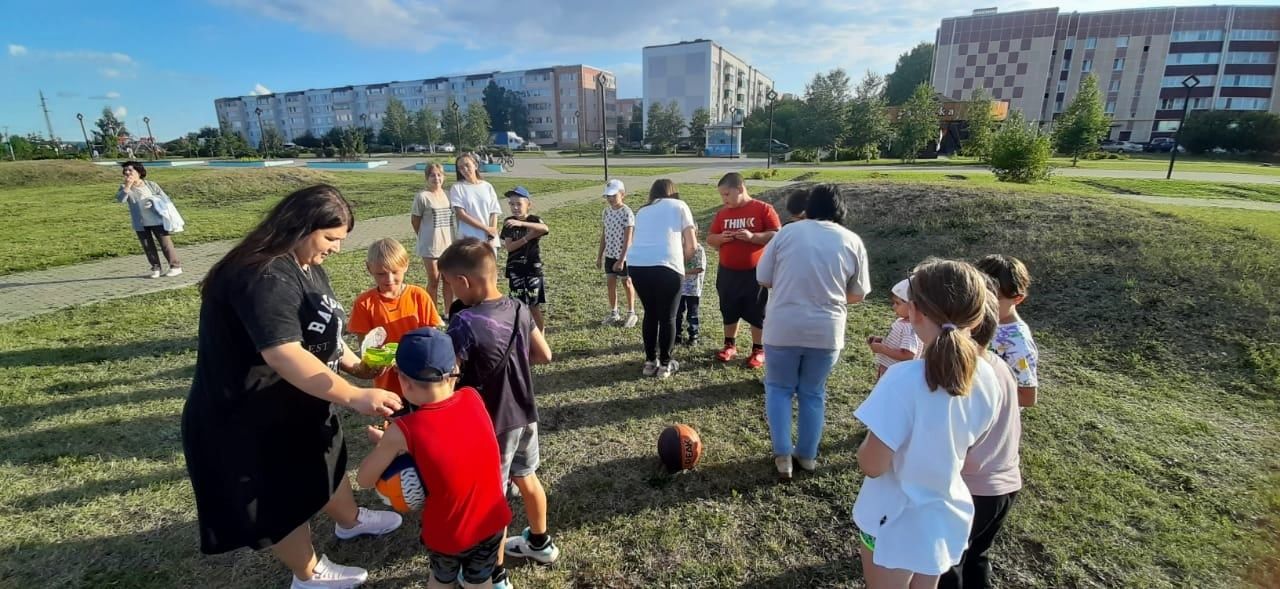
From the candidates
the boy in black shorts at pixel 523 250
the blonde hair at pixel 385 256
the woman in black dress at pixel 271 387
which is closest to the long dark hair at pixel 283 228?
the woman in black dress at pixel 271 387

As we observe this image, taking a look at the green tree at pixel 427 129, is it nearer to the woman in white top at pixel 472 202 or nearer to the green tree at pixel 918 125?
the green tree at pixel 918 125

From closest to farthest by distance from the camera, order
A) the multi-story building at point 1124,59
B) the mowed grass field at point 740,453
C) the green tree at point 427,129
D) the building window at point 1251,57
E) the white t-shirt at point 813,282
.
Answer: the mowed grass field at point 740,453 → the white t-shirt at point 813,282 → the building window at point 1251,57 → the multi-story building at point 1124,59 → the green tree at point 427,129

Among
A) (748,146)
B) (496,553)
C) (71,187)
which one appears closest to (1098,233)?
(496,553)

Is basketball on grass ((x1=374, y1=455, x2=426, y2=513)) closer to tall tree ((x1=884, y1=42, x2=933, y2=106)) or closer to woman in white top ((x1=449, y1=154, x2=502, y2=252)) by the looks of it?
woman in white top ((x1=449, y1=154, x2=502, y2=252))

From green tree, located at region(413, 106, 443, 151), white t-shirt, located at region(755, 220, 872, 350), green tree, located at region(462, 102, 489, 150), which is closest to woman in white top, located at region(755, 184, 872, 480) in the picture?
white t-shirt, located at region(755, 220, 872, 350)

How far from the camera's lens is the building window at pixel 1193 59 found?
6256 cm

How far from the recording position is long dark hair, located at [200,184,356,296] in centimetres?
199

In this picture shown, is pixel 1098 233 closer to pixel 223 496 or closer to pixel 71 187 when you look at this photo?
pixel 223 496

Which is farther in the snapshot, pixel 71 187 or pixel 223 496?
pixel 71 187

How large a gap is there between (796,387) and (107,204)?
25.7 m

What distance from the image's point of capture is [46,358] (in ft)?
19.5

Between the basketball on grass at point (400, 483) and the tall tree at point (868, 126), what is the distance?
4451cm

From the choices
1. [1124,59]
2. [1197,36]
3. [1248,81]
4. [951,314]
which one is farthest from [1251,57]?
[951,314]

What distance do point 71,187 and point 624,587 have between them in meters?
36.6
